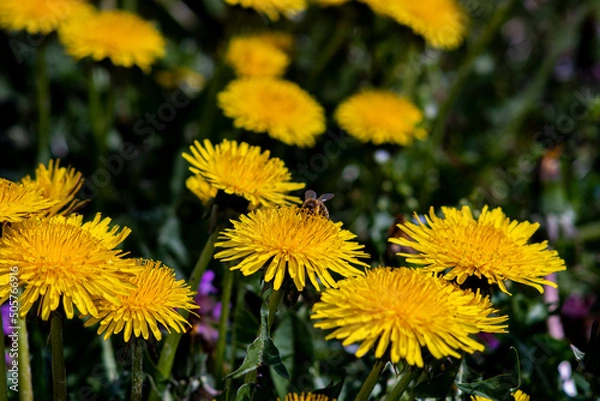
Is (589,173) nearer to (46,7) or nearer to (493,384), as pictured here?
(493,384)

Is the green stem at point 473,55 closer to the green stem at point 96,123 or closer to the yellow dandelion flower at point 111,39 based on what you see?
the yellow dandelion flower at point 111,39

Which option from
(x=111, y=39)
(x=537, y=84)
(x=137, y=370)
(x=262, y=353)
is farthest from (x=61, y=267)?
(x=537, y=84)

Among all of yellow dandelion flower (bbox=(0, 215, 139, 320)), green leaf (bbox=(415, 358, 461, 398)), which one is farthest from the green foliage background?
yellow dandelion flower (bbox=(0, 215, 139, 320))

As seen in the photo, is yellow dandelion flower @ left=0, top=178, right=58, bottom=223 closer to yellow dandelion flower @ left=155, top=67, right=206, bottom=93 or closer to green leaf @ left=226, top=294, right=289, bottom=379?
green leaf @ left=226, top=294, right=289, bottom=379

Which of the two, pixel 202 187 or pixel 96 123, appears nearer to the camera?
pixel 202 187

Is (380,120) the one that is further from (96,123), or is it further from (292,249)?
(292,249)

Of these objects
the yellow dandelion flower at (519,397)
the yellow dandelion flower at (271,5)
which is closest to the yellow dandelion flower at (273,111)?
the yellow dandelion flower at (271,5)
